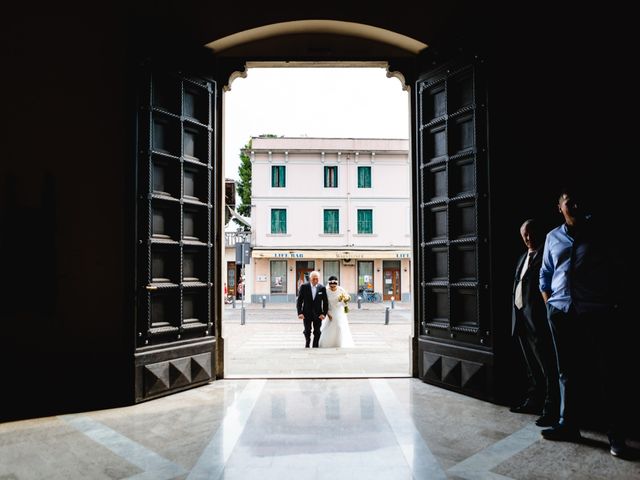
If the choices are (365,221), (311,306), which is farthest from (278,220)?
(311,306)

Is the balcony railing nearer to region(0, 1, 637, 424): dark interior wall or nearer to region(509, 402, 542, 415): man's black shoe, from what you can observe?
region(0, 1, 637, 424): dark interior wall

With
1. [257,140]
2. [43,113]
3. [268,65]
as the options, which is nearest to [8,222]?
[43,113]

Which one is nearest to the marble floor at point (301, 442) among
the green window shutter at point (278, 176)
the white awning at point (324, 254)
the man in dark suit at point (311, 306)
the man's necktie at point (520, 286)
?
the man's necktie at point (520, 286)

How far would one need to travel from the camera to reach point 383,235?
91.1 ft

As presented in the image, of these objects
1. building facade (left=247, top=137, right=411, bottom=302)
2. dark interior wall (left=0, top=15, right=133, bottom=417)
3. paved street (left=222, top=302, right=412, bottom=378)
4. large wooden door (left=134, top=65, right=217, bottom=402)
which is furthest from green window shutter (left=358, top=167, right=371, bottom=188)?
dark interior wall (left=0, top=15, right=133, bottom=417)

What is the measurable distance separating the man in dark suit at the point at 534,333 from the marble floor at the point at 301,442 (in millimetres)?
207

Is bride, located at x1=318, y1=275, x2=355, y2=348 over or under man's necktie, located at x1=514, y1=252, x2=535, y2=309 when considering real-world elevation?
under

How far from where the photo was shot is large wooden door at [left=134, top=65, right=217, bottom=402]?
495 cm

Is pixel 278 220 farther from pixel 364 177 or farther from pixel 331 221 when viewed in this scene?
pixel 364 177

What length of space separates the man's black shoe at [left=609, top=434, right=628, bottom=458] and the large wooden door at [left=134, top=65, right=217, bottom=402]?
4.07 m

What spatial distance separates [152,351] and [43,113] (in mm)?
2739

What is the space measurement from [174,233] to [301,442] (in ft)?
9.21

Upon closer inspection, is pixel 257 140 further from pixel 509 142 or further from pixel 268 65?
pixel 509 142

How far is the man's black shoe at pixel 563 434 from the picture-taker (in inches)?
144
